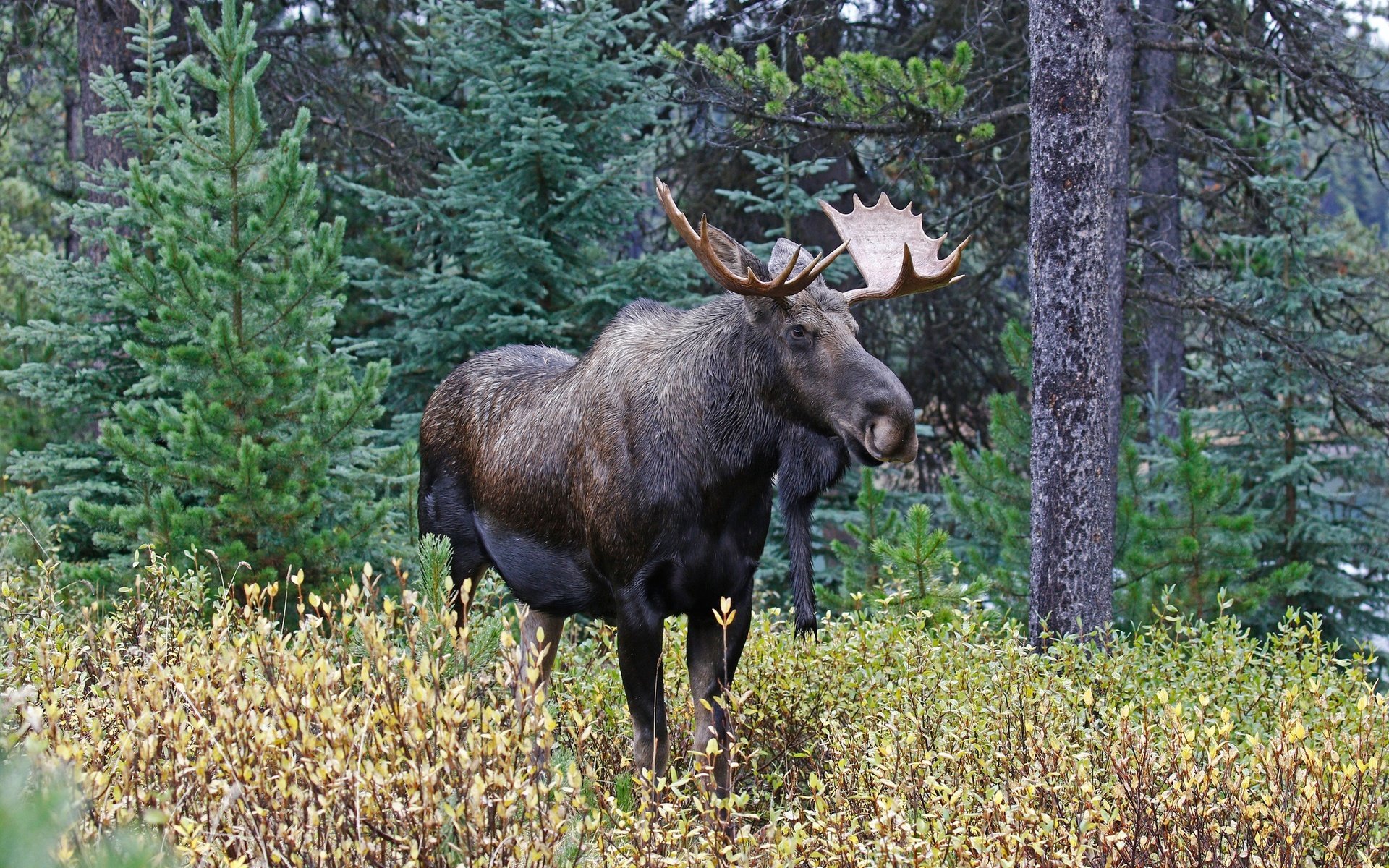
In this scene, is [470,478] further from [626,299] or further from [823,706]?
[626,299]

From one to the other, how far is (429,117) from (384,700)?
7650 millimetres

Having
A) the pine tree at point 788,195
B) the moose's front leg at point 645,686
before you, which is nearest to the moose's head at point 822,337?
the moose's front leg at point 645,686

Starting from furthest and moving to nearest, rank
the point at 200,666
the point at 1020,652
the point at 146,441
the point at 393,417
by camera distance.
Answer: the point at 393,417, the point at 146,441, the point at 1020,652, the point at 200,666

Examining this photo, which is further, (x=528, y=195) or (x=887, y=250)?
(x=528, y=195)

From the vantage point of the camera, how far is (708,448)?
4.63 meters

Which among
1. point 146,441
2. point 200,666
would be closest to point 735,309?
point 200,666

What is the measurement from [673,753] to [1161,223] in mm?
8090

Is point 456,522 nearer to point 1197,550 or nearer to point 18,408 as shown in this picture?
point 18,408

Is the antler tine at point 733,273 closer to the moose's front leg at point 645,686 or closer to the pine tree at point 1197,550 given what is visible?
the moose's front leg at point 645,686

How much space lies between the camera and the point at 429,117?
10344mm

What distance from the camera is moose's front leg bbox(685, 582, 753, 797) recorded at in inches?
188

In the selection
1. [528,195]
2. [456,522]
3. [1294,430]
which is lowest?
[1294,430]

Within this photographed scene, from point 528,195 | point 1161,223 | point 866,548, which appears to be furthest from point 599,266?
point 1161,223

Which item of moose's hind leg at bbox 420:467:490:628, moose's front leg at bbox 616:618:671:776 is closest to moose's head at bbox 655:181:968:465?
moose's front leg at bbox 616:618:671:776
